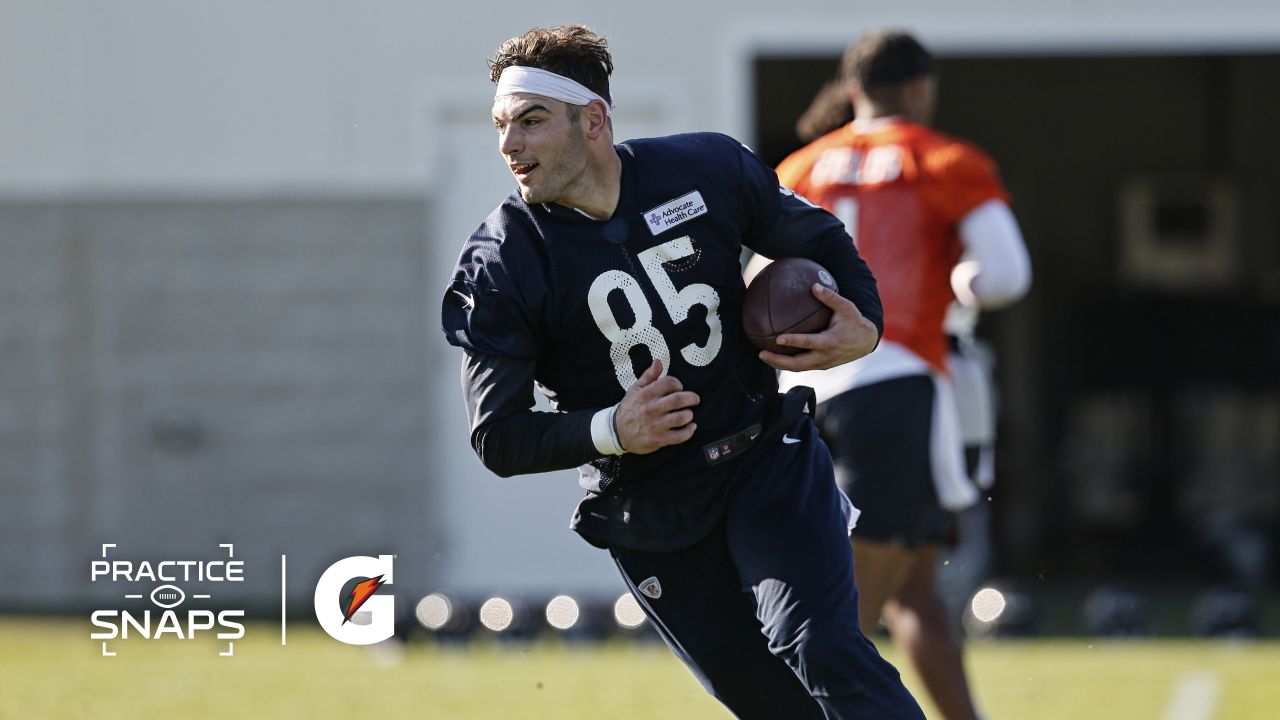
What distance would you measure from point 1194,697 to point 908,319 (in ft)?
12.5

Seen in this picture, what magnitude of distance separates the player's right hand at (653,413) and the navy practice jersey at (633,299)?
11cm

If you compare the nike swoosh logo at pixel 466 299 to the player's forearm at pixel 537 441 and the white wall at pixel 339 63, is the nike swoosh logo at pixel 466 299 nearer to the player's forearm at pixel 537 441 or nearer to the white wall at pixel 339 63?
the player's forearm at pixel 537 441

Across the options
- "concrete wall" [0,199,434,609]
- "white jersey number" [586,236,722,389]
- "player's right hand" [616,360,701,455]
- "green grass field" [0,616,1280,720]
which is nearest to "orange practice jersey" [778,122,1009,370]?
"white jersey number" [586,236,722,389]

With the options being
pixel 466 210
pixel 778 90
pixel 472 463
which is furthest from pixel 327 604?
pixel 778 90

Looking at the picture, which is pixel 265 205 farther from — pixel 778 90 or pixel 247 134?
pixel 778 90

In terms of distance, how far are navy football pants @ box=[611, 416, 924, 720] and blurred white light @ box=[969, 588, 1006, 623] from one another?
7225mm

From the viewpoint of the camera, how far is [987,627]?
11188 mm

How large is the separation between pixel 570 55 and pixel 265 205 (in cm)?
884

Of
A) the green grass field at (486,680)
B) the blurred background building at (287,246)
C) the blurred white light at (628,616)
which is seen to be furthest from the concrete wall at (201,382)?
the blurred white light at (628,616)

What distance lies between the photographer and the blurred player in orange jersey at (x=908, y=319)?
5316 millimetres

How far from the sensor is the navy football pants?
154 inches

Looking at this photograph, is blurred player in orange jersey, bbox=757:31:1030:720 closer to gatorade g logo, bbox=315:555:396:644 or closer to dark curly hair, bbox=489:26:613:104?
dark curly hair, bbox=489:26:613:104

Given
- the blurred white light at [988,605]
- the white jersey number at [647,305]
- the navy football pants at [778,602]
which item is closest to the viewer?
the navy football pants at [778,602]

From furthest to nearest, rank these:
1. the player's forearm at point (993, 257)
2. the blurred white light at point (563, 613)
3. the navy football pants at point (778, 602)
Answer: the blurred white light at point (563, 613), the player's forearm at point (993, 257), the navy football pants at point (778, 602)
